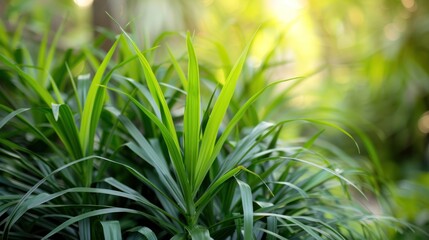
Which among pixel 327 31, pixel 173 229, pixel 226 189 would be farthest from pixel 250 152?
pixel 327 31

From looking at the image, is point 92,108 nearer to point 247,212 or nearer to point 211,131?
point 211,131

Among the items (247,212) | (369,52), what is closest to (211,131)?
(247,212)

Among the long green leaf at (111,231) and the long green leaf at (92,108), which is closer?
the long green leaf at (111,231)

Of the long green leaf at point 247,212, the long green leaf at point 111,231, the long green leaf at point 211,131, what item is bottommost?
the long green leaf at point 111,231

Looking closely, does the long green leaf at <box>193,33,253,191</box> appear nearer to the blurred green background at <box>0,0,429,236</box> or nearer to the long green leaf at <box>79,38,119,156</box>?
the long green leaf at <box>79,38,119,156</box>

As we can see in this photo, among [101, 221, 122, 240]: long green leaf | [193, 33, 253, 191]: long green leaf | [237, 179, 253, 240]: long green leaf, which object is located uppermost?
[193, 33, 253, 191]: long green leaf

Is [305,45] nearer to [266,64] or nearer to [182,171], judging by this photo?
[266,64]

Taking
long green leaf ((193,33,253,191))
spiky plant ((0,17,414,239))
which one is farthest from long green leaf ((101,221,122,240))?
long green leaf ((193,33,253,191))

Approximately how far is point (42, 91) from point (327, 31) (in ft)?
14.2

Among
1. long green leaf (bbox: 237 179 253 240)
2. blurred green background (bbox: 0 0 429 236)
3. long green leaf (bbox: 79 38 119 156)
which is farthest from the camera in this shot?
blurred green background (bbox: 0 0 429 236)

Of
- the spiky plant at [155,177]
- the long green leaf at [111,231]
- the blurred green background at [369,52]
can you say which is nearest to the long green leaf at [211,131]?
the spiky plant at [155,177]

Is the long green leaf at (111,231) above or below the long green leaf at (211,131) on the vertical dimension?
below

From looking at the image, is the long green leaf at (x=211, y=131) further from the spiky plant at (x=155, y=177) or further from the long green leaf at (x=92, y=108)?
the long green leaf at (x=92, y=108)

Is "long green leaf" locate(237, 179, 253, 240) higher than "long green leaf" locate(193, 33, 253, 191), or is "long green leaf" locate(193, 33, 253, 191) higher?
"long green leaf" locate(193, 33, 253, 191)
